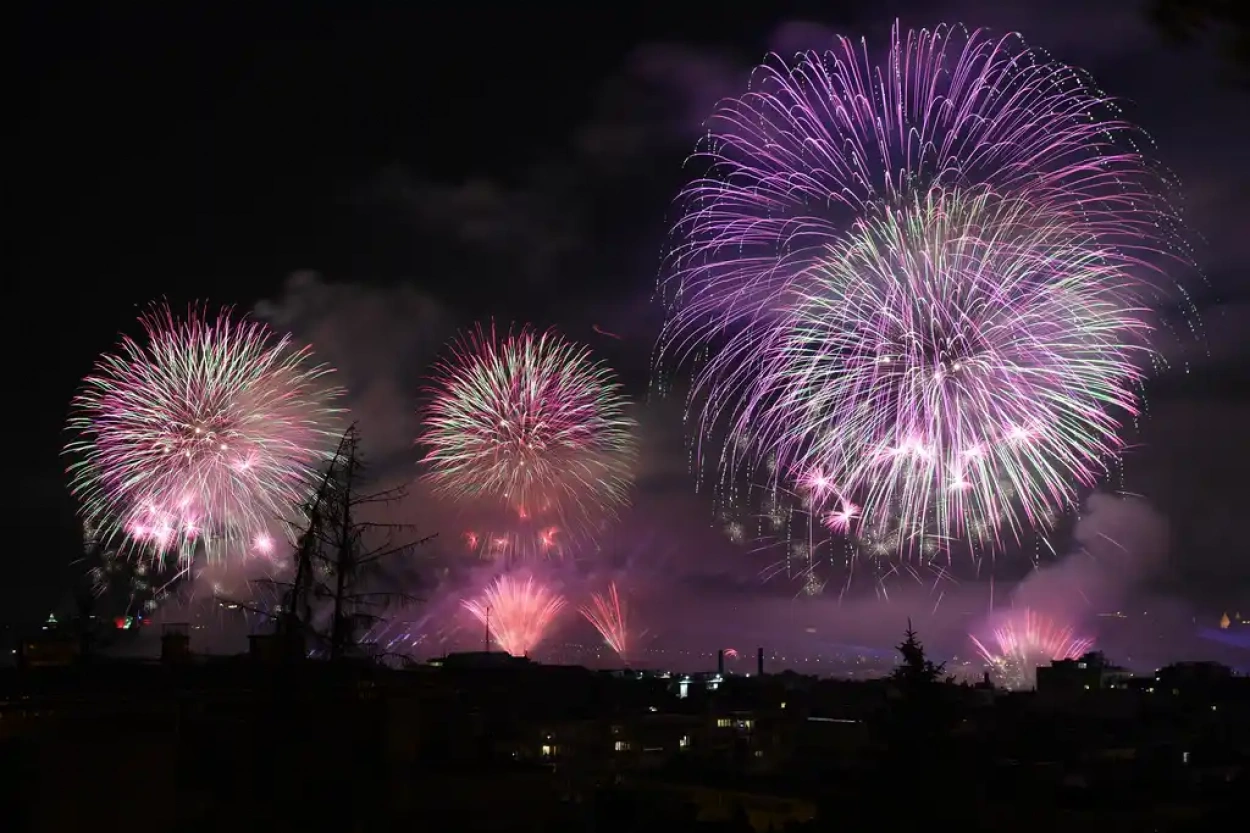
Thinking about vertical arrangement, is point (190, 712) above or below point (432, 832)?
above

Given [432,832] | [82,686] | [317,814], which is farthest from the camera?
[82,686]

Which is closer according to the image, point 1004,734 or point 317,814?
point 317,814

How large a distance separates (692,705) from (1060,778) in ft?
153

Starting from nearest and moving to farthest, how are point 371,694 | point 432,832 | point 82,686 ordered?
point 432,832
point 371,694
point 82,686

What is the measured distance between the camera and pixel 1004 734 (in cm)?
6378

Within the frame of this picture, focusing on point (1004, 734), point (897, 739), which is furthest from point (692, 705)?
point (897, 739)

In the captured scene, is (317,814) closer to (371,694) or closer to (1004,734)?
(371,694)

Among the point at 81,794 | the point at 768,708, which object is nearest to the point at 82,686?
the point at 81,794

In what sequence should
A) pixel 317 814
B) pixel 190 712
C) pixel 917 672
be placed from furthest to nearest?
pixel 917 672, pixel 190 712, pixel 317 814

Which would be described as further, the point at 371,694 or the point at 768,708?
the point at 768,708

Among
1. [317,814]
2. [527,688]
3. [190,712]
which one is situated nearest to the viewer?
[317,814]

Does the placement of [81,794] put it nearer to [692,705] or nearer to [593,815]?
[593,815]

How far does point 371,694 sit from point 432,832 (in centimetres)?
483

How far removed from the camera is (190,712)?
26297mm
